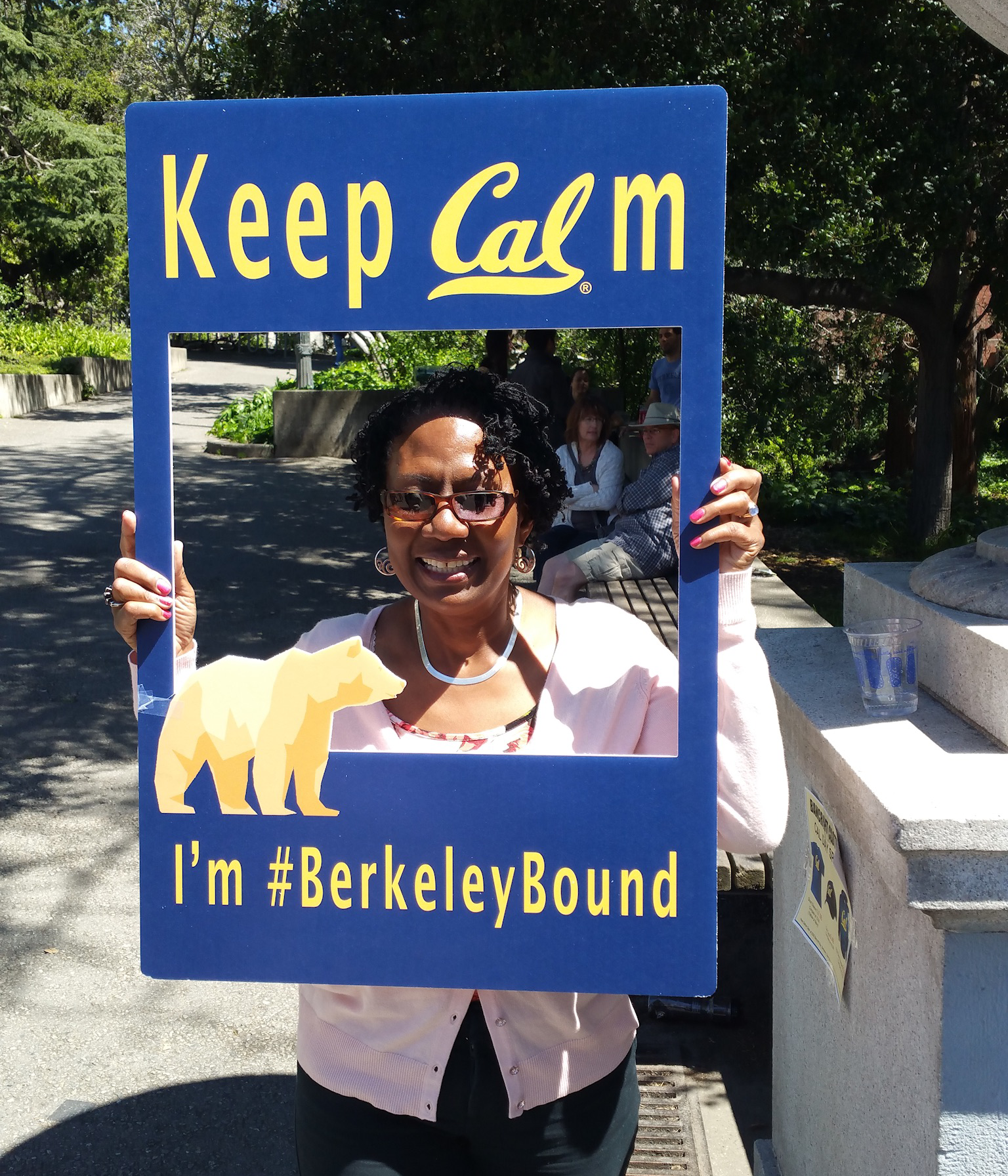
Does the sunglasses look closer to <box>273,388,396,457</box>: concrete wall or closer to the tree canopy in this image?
the tree canopy

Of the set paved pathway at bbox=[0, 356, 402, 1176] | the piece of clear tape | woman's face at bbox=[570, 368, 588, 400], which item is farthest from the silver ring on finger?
woman's face at bbox=[570, 368, 588, 400]

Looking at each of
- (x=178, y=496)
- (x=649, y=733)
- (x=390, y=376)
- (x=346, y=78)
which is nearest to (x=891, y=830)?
(x=649, y=733)

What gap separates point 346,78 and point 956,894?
336 inches

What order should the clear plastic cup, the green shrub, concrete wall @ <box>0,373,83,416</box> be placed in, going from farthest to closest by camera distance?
the green shrub
concrete wall @ <box>0,373,83,416</box>
the clear plastic cup

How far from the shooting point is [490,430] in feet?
5.76

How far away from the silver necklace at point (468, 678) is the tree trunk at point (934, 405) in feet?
28.9

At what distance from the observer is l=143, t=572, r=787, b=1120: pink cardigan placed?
1.73 meters

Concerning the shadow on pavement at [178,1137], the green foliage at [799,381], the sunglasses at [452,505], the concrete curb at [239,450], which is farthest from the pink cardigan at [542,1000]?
the concrete curb at [239,450]

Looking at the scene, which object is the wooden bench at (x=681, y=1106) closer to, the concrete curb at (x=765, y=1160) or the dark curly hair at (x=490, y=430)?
the concrete curb at (x=765, y=1160)

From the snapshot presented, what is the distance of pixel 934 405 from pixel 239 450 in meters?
7.91

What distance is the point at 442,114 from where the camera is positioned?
1.53 m

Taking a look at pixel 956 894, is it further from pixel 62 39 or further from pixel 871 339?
pixel 62 39

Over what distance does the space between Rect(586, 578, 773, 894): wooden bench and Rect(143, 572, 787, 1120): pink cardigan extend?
1.42m

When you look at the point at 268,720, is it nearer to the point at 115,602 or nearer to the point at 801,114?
the point at 115,602
